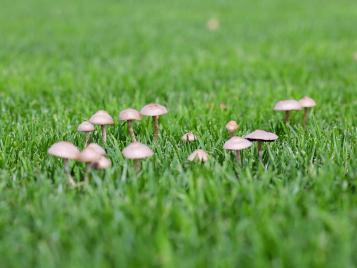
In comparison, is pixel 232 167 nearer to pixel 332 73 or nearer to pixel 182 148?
pixel 182 148

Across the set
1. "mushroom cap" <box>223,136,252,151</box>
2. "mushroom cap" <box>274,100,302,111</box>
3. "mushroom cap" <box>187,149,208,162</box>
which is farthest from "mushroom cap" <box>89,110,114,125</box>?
"mushroom cap" <box>274,100,302,111</box>

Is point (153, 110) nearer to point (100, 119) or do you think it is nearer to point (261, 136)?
point (100, 119)

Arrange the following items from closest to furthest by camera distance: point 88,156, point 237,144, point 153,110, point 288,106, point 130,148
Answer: point 88,156 < point 130,148 < point 237,144 < point 153,110 < point 288,106

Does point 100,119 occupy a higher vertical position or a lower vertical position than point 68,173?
higher

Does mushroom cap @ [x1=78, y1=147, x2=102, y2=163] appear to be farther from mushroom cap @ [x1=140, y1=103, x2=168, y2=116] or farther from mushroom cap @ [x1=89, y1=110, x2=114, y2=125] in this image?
mushroom cap @ [x1=140, y1=103, x2=168, y2=116]

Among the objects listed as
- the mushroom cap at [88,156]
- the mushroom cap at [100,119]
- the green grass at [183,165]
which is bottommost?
the green grass at [183,165]

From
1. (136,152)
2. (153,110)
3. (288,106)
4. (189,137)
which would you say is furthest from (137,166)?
(288,106)

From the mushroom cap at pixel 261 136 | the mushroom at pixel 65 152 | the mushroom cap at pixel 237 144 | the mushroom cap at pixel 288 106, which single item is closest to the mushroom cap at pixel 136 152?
the mushroom at pixel 65 152

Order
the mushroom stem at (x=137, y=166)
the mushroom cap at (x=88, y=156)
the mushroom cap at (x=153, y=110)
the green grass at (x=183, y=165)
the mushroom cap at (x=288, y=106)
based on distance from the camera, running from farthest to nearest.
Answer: the mushroom cap at (x=288, y=106) < the mushroom cap at (x=153, y=110) < the mushroom stem at (x=137, y=166) < the mushroom cap at (x=88, y=156) < the green grass at (x=183, y=165)

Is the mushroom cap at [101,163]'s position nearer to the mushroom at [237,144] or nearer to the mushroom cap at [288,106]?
the mushroom at [237,144]
